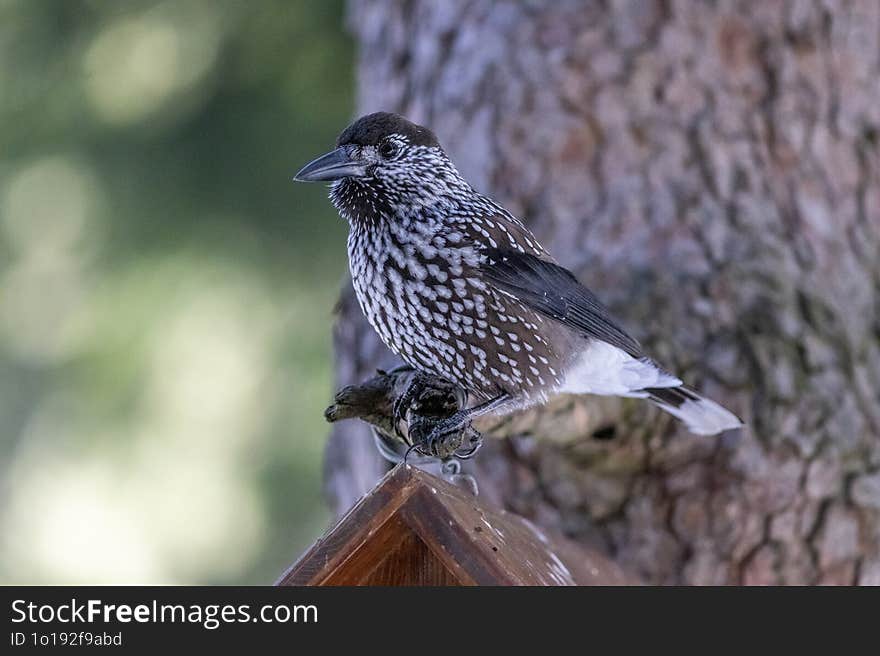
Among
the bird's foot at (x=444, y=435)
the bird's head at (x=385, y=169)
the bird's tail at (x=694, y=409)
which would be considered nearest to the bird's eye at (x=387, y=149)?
the bird's head at (x=385, y=169)

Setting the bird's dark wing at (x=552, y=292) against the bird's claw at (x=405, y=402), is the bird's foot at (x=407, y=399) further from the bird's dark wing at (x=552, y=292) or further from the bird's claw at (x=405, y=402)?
the bird's dark wing at (x=552, y=292)

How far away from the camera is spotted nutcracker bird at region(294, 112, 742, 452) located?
3730 mm

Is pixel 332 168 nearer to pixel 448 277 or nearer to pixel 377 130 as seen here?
pixel 377 130

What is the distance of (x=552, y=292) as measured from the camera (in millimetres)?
3963

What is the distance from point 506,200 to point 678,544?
145cm

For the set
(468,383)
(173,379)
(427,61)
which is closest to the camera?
(468,383)

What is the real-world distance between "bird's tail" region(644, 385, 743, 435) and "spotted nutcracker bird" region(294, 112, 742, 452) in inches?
15.2

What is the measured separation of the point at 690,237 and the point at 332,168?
5.87 ft

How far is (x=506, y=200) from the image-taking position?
5.07 metres

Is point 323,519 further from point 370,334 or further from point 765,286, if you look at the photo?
point 765,286

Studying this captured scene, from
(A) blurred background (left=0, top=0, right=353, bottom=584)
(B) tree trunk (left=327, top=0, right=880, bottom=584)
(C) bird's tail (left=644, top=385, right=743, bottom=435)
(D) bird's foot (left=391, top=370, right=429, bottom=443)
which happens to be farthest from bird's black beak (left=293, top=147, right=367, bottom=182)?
(A) blurred background (left=0, top=0, right=353, bottom=584)

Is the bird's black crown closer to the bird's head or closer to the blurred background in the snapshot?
the bird's head
